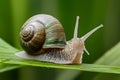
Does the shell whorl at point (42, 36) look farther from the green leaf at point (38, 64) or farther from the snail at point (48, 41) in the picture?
the green leaf at point (38, 64)

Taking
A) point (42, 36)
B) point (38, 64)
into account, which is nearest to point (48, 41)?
point (42, 36)

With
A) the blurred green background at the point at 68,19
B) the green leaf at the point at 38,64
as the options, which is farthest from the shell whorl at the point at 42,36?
the blurred green background at the point at 68,19

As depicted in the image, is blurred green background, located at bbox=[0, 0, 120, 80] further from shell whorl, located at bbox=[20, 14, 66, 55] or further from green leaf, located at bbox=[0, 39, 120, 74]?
green leaf, located at bbox=[0, 39, 120, 74]

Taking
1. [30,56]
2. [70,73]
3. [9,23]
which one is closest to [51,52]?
[30,56]

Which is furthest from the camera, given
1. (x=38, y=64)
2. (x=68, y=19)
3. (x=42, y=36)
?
(x=68, y=19)

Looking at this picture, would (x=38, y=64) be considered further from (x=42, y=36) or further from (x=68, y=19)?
(x=68, y=19)

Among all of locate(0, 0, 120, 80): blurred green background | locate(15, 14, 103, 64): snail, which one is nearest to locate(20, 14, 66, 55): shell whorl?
locate(15, 14, 103, 64): snail

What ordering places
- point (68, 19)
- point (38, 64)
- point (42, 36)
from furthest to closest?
1. point (68, 19)
2. point (42, 36)
3. point (38, 64)
